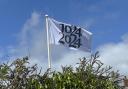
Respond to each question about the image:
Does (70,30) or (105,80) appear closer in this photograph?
(105,80)

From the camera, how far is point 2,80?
21.0 m

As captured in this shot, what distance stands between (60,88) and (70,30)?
5.58 metres

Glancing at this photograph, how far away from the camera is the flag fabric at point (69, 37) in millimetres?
25203

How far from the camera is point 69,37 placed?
2550 cm

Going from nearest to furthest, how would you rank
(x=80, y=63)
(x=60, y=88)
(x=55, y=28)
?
1. (x=60, y=88)
2. (x=80, y=63)
3. (x=55, y=28)

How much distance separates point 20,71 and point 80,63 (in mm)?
2696

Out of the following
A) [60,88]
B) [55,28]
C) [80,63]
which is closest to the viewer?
[60,88]

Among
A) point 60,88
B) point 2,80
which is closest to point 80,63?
point 60,88

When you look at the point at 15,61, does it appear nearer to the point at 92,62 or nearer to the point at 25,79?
the point at 25,79

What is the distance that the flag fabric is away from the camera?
25.2m

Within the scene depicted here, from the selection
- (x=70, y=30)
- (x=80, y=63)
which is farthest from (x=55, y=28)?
(x=80, y=63)

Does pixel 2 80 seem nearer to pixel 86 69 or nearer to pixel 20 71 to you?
pixel 20 71

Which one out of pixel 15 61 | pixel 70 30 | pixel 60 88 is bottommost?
pixel 60 88

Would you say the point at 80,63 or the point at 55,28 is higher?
the point at 55,28
